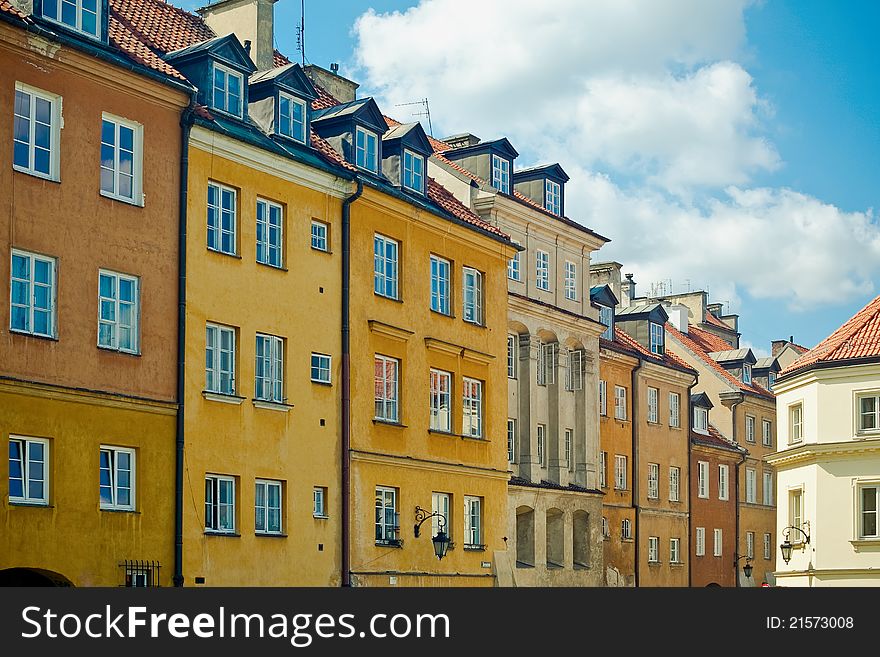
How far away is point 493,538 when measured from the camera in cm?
4538

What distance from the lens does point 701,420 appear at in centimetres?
7462

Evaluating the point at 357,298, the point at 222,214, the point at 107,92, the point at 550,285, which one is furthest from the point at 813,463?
the point at 107,92

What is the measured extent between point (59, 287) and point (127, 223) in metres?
2.53

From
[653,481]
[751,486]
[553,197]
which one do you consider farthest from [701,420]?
[553,197]

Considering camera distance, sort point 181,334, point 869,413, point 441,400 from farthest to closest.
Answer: point 869,413 → point 441,400 → point 181,334

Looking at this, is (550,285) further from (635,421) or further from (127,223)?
(127,223)

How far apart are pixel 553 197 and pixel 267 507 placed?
24475mm

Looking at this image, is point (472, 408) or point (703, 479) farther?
point (703, 479)

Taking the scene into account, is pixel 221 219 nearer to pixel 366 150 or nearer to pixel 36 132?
pixel 36 132

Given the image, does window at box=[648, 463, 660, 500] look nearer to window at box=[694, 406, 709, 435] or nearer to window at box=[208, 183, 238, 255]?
window at box=[694, 406, 709, 435]

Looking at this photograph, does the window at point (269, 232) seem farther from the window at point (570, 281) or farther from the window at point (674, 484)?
the window at point (674, 484)

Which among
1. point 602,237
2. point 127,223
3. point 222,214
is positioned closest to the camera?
point 127,223
